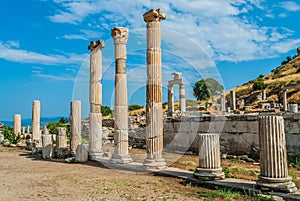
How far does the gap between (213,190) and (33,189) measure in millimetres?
4886

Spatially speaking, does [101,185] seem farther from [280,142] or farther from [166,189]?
[280,142]

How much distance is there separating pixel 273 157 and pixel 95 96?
32.0ft

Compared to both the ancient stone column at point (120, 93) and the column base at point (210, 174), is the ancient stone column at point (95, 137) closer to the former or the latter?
the ancient stone column at point (120, 93)

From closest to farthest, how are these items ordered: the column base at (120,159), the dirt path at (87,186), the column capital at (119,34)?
the dirt path at (87,186)
the column base at (120,159)
the column capital at (119,34)

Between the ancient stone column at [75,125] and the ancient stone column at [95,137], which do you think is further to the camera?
the ancient stone column at [75,125]

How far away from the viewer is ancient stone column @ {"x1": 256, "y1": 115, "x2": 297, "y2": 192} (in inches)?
292

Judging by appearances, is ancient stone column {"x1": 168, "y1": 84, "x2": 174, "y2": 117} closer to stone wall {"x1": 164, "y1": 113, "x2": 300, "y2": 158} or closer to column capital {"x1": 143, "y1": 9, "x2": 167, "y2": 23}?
stone wall {"x1": 164, "y1": 113, "x2": 300, "y2": 158}

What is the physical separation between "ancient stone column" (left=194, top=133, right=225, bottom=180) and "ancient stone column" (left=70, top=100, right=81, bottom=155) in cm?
817

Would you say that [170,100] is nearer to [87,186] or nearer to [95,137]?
[95,137]

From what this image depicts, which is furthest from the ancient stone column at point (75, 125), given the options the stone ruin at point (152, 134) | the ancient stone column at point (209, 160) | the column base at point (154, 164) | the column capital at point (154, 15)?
the ancient stone column at point (209, 160)

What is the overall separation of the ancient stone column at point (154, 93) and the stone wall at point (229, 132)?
412cm

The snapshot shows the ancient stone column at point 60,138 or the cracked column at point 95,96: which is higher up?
the cracked column at point 95,96

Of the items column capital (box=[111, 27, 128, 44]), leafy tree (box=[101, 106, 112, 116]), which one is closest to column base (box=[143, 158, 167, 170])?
column capital (box=[111, 27, 128, 44])

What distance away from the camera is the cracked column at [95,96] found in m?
14.8
